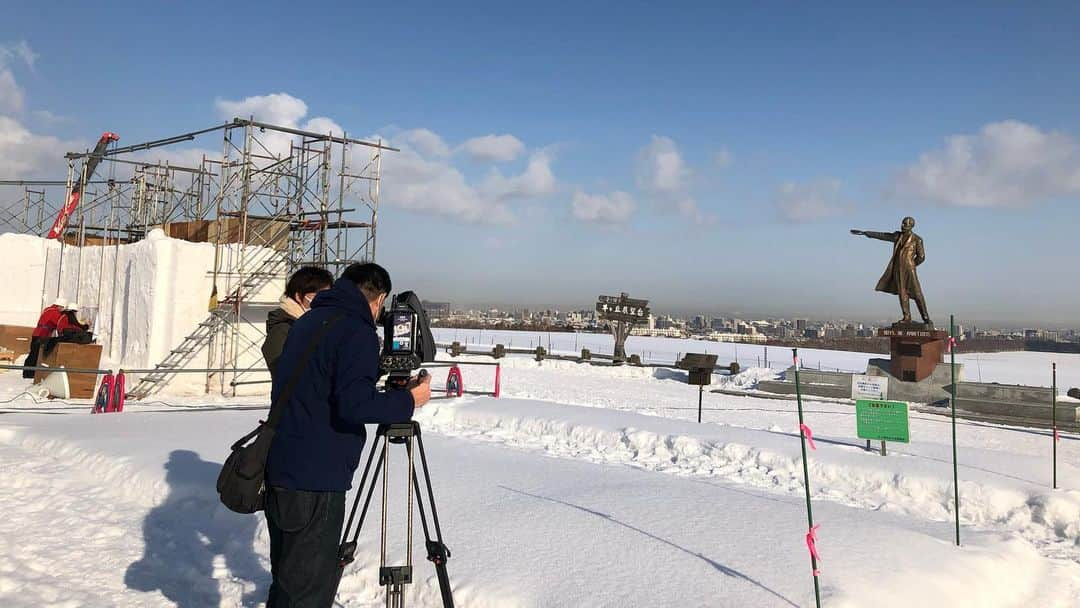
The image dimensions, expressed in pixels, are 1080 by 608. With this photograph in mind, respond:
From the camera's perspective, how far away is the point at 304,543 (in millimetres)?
2842

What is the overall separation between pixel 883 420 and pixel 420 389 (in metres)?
7.23

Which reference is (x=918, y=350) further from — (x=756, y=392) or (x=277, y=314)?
(x=277, y=314)

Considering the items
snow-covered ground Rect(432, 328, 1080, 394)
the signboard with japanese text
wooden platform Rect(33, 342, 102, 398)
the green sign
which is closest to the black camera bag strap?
the green sign

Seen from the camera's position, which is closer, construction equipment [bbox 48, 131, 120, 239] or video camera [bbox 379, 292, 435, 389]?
video camera [bbox 379, 292, 435, 389]

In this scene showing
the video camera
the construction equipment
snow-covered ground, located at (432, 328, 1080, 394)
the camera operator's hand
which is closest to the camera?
the camera operator's hand

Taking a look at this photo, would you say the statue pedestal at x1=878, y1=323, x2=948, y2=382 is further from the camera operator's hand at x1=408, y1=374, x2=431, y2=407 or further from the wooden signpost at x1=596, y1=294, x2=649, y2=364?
the camera operator's hand at x1=408, y1=374, x2=431, y2=407

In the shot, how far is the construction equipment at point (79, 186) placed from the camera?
2391 centimetres

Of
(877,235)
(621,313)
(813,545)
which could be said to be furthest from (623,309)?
(813,545)

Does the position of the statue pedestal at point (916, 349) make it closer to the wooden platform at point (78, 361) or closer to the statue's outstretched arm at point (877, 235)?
the statue's outstretched arm at point (877, 235)

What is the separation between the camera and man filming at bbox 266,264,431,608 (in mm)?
2795

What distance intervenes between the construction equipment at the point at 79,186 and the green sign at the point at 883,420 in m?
23.8

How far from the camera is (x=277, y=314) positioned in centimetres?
454

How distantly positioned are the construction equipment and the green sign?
23.8m

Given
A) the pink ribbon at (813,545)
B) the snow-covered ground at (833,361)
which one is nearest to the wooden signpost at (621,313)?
the snow-covered ground at (833,361)
